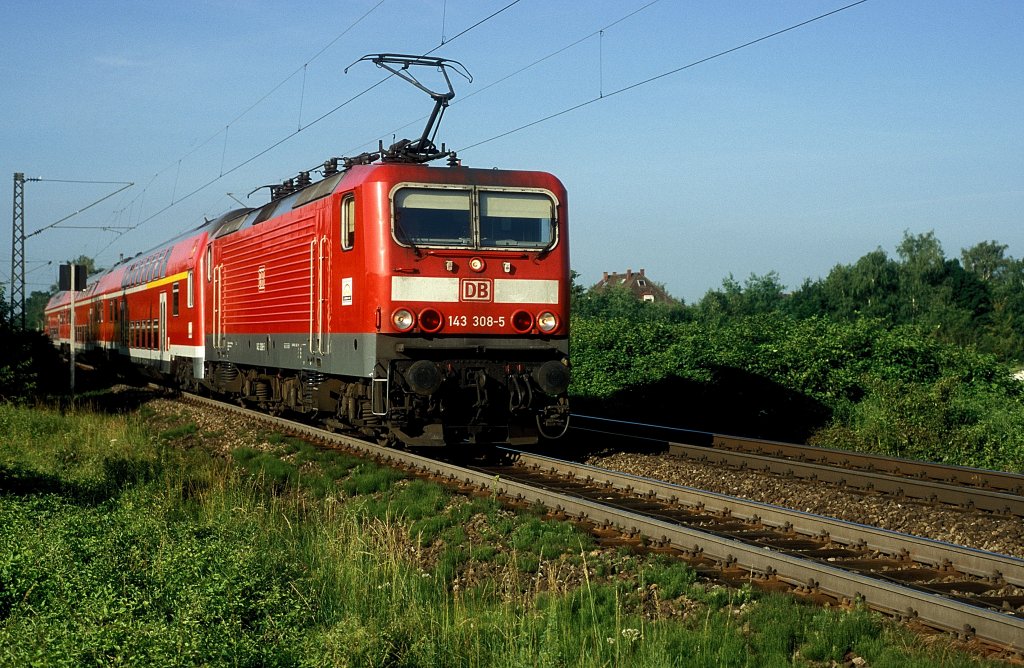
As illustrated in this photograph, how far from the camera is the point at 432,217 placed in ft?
40.4

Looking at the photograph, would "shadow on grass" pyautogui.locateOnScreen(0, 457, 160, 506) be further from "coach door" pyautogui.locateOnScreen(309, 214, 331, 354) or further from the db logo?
the db logo

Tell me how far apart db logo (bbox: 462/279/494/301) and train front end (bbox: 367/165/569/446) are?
0.04 feet

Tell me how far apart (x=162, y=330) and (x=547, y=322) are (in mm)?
15371

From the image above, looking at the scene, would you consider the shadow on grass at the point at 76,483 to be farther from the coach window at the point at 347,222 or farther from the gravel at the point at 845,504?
the gravel at the point at 845,504

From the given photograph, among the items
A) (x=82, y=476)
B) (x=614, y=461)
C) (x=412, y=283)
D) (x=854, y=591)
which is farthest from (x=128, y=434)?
(x=854, y=591)

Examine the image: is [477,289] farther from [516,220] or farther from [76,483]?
[76,483]

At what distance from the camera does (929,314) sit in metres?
64.3

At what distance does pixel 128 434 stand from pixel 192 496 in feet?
19.5

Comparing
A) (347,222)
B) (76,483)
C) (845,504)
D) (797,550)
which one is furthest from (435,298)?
(797,550)

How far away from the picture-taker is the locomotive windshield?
1220cm

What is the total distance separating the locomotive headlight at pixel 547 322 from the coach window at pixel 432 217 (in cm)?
123

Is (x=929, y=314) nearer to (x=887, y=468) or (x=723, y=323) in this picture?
Answer: (x=723, y=323)

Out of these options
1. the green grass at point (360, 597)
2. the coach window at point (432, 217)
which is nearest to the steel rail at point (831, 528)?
the green grass at point (360, 597)

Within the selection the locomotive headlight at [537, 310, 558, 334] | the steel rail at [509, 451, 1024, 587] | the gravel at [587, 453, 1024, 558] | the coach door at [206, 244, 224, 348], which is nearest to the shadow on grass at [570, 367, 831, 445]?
the gravel at [587, 453, 1024, 558]
